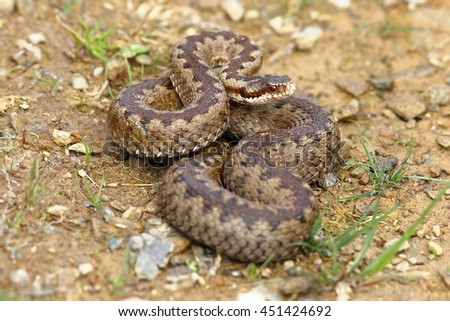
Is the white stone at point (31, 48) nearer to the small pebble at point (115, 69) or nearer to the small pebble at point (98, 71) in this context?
the small pebble at point (98, 71)

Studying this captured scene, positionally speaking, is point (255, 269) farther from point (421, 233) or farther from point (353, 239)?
point (421, 233)

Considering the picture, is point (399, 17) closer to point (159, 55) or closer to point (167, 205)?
point (159, 55)

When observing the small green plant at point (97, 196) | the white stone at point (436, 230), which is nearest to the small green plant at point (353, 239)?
the white stone at point (436, 230)

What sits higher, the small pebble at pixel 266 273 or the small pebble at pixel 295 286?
the small pebble at pixel 295 286

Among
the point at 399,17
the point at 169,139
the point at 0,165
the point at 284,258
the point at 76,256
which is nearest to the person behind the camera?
the point at 76,256

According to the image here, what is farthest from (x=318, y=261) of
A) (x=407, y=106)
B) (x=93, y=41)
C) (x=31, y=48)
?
(x=31, y=48)

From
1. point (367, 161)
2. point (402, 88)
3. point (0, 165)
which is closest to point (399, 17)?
point (402, 88)

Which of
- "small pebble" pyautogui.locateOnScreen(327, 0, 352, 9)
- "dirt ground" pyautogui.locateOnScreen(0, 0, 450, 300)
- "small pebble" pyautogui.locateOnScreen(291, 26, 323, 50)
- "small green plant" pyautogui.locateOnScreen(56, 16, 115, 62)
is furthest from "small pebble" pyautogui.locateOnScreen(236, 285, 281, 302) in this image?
"small pebble" pyautogui.locateOnScreen(327, 0, 352, 9)
